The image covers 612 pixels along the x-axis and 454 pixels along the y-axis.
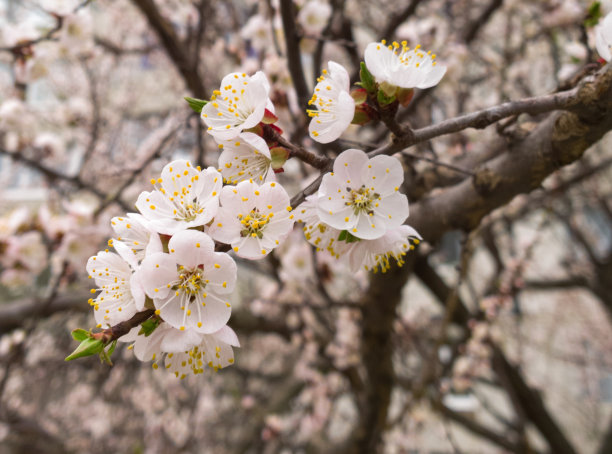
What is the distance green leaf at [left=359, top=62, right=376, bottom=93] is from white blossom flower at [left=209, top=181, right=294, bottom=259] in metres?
0.23

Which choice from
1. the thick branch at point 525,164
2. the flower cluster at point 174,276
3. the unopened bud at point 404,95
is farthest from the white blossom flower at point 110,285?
the thick branch at point 525,164

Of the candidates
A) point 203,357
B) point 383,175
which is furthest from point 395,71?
point 203,357

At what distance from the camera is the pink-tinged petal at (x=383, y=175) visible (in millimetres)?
684

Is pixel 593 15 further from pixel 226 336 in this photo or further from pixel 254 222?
pixel 226 336

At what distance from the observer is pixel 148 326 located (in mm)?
610

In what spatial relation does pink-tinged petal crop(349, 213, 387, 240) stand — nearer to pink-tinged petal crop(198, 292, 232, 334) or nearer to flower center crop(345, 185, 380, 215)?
flower center crop(345, 185, 380, 215)

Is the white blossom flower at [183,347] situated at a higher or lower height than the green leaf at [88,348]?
lower

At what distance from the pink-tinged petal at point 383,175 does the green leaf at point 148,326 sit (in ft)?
1.40

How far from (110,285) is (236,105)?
1.29 ft

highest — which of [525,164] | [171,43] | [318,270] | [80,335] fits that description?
[171,43]

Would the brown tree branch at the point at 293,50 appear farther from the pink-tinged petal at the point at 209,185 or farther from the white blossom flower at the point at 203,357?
the white blossom flower at the point at 203,357

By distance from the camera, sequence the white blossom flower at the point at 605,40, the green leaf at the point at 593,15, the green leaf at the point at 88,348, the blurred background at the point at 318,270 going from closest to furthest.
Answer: the green leaf at the point at 88,348 < the white blossom flower at the point at 605,40 < the green leaf at the point at 593,15 < the blurred background at the point at 318,270

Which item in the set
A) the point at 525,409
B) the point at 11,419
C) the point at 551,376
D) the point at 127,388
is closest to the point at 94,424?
the point at 127,388

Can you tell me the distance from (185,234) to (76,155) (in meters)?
10.9
